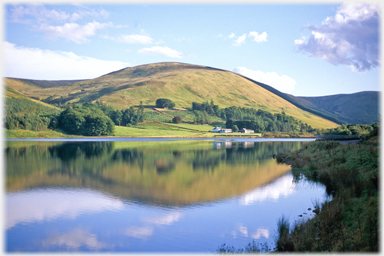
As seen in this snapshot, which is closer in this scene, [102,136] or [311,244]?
[311,244]

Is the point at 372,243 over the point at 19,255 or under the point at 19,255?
over

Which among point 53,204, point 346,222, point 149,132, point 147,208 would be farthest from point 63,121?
point 346,222

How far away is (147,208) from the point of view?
762 inches

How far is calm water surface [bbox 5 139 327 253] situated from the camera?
14039 mm

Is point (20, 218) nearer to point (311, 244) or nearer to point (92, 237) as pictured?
point (92, 237)

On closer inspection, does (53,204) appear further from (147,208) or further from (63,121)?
(63,121)

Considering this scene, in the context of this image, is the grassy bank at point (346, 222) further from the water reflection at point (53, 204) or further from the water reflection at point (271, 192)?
the water reflection at point (53, 204)

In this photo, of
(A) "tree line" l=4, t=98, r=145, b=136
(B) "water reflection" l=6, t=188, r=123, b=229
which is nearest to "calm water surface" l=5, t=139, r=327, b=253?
(B) "water reflection" l=6, t=188, r=123, b=229

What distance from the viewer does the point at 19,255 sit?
12.7 metres

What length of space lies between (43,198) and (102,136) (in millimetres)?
107250

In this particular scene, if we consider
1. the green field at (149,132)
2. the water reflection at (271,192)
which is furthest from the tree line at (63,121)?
the water reflection at (271,192)

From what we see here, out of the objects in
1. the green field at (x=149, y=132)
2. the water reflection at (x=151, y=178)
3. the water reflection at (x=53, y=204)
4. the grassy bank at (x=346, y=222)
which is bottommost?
the water reflection at (x=53, y=204)

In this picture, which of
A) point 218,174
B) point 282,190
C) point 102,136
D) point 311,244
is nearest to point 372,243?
point 311,244

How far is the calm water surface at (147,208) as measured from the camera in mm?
14039
